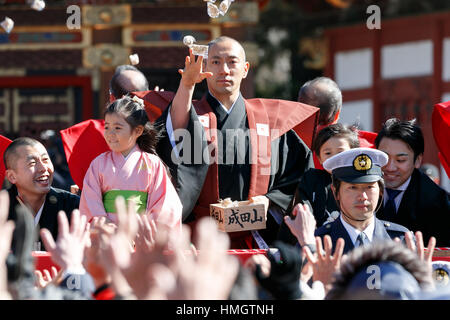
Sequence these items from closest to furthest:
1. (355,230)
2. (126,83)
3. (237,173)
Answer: (355,230) < (237,173) < (126,83)

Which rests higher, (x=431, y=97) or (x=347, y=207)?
(x=431, y=97)

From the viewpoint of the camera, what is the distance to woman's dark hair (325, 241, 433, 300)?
2.23m

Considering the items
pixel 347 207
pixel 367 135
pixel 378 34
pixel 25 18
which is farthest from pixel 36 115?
pixel 347 207

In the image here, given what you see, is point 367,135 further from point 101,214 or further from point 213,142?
point 101,214

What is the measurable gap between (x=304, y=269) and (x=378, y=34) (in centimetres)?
866

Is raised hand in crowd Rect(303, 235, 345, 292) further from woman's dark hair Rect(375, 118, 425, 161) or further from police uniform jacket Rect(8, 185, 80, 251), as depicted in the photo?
police uniform jacket Rect(8, 185, 80, 251)

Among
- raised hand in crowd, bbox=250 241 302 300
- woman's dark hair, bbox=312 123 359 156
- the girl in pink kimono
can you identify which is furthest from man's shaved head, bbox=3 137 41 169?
raised hand in crowd, bbox=250 241 302 300

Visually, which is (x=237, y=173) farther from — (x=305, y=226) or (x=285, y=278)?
(x=285, y=278)

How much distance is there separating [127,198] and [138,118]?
422 mm

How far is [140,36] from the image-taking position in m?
9.45

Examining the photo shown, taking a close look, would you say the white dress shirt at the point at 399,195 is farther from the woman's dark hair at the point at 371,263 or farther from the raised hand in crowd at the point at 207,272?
the raised hand in crowd at the point at 207,272

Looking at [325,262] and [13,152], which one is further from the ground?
[13,152]

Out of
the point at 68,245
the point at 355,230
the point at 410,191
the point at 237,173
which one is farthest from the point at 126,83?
the point at 68,245

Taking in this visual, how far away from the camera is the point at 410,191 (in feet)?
14.5
